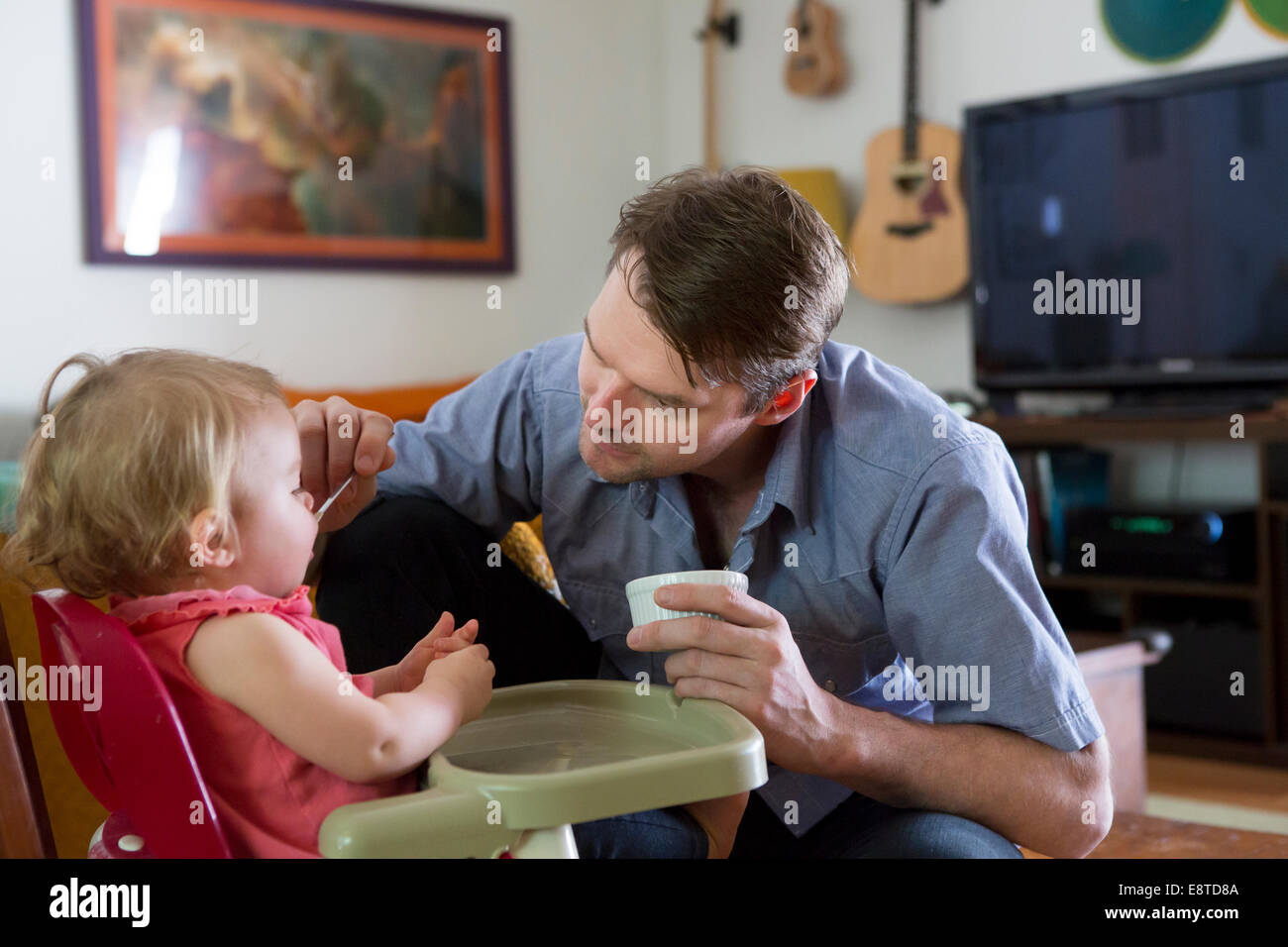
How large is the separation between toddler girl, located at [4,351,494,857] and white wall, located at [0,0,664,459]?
1.60 meters

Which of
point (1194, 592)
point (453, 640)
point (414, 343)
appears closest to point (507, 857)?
point (453, 640)

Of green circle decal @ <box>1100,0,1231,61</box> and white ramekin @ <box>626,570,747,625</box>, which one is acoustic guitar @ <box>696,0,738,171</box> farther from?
white ramekin @ <box>626,570,747,625</box>

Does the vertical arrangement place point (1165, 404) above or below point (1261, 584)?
above

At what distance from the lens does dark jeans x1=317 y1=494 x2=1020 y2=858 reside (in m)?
0.91

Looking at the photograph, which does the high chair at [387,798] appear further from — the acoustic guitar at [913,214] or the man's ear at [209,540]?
the acoustic guitar at [913,214]

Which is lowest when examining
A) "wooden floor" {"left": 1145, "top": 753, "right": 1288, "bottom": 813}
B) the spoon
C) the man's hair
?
"wooden floor" {"left": 1145, "top": 753, "right": 1288, "bottom": 813}

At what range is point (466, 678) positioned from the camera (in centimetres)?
77

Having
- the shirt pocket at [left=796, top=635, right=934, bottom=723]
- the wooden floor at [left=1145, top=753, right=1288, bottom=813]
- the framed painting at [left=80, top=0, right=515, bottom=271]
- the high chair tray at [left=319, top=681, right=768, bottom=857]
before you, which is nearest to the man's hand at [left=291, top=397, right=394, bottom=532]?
the high chair tray at [left=319, top=681, right=768, bottom=857]

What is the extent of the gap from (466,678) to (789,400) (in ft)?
1.15

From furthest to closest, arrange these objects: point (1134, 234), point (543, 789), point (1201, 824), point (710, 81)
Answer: point (710, 81), point (1134, 234), point (1201, 824), point (543, 789)

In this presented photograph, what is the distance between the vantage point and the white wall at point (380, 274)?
2562 mm

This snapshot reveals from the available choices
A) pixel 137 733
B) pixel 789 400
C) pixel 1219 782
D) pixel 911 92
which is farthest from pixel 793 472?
pixel 911 92

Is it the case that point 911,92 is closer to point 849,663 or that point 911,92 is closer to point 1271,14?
point 1271,14
